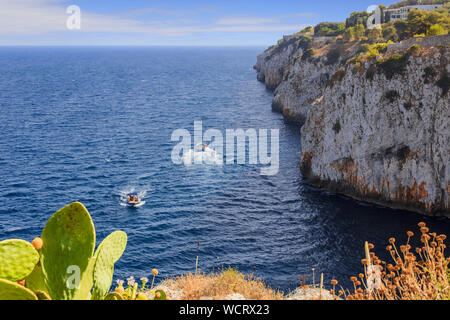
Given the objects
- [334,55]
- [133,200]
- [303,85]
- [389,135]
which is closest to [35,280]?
[133,200]

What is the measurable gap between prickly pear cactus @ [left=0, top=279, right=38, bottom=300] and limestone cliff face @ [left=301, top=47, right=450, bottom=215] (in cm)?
4591

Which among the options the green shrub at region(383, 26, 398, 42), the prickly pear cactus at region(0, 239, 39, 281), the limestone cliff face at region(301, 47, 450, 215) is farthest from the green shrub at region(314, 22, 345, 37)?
the prickly pear cactus at region(0, 239, 39, 281)

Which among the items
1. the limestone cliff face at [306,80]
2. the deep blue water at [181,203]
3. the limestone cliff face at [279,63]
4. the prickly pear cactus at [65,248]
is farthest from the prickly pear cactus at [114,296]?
the limestone cliff face at [279,63]

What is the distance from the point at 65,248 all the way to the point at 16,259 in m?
0.72

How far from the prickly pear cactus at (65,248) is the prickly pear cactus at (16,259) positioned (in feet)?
1.08

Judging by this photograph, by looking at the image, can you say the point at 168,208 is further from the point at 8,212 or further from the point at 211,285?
the point at 211,285

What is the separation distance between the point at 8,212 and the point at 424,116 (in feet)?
169

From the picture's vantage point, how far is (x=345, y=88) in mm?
54375

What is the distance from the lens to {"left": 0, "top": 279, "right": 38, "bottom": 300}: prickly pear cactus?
214 inches

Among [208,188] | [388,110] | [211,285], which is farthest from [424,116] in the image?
[211,285]

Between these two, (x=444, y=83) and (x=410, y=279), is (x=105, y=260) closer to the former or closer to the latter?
(x=410, y=279)

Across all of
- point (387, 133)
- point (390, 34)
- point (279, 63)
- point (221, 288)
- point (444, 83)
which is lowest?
point (221, 288)

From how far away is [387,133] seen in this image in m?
48.8

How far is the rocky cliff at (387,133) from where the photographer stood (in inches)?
1736
